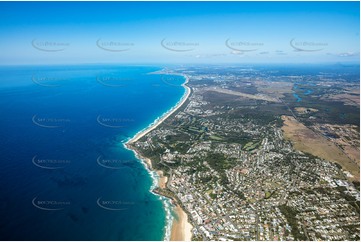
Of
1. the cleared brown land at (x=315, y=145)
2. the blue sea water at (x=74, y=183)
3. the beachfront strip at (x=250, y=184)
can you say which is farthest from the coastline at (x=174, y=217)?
the cleared brown land at (x=315, y=145)

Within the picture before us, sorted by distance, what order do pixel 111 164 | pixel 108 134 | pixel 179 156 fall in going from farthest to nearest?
pixel 108 134
pixel 179 156
pixel 111 164

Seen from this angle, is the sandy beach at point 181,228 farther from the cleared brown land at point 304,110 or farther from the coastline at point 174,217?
the cleared brown land at point 304,110

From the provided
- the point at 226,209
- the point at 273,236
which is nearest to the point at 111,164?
the point at 226,209

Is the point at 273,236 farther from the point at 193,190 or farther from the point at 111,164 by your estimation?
the point at 111,164

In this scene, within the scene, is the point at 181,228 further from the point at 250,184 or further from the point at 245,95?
the point at 245,95

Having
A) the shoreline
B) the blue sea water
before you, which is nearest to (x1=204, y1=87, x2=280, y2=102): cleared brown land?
the shoreline
